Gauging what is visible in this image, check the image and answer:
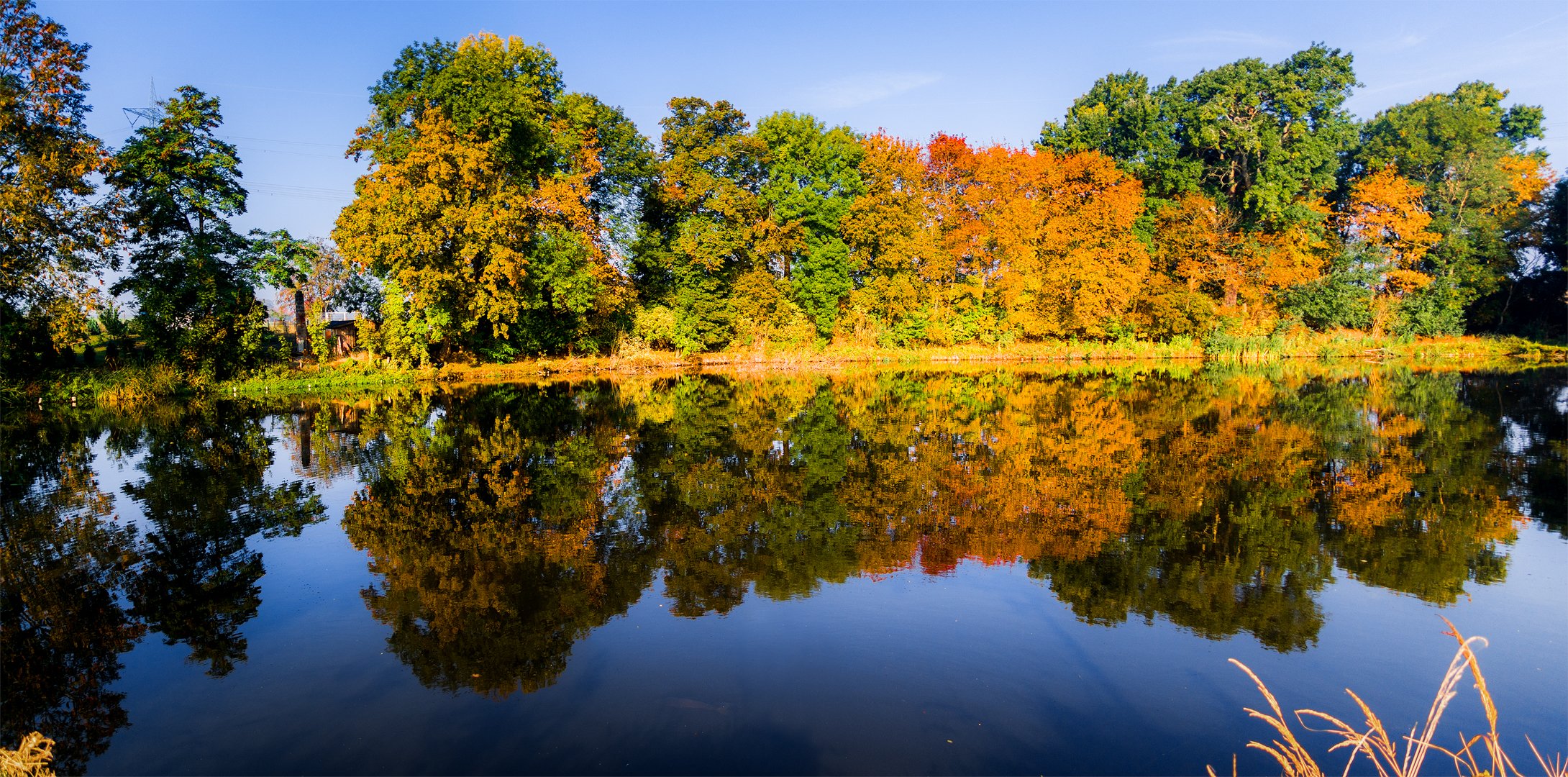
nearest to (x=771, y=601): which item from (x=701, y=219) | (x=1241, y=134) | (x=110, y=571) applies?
(x=110, y=571)

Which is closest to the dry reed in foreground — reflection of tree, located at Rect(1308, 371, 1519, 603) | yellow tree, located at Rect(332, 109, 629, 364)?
reflection of tree, located at Rect(1308, 371, 1519, 603)

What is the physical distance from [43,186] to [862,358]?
28341 mm

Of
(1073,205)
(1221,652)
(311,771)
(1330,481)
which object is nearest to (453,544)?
(311,771)

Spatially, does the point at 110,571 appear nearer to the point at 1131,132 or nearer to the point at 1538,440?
the point at 1538,440

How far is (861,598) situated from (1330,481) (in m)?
7.34

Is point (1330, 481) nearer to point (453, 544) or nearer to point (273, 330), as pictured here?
point (453, 544)

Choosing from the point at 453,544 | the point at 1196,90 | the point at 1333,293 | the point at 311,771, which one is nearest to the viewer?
the point at 311,771

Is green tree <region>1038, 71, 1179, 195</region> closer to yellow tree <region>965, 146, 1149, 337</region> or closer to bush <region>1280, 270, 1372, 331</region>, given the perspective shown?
yellow tree <region>965, 146, 1149, 337</region>

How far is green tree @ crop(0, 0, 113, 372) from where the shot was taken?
21109mm

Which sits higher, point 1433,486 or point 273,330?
point 273,330

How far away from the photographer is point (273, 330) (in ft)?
95.3

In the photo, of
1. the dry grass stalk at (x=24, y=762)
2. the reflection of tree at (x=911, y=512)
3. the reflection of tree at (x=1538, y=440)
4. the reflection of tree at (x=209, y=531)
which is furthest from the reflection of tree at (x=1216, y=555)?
the reflection of tree at (x=209, y=531)

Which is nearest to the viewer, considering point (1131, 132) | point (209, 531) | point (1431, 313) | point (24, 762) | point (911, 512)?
point (24, 762)

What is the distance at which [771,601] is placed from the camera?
6.36 m
